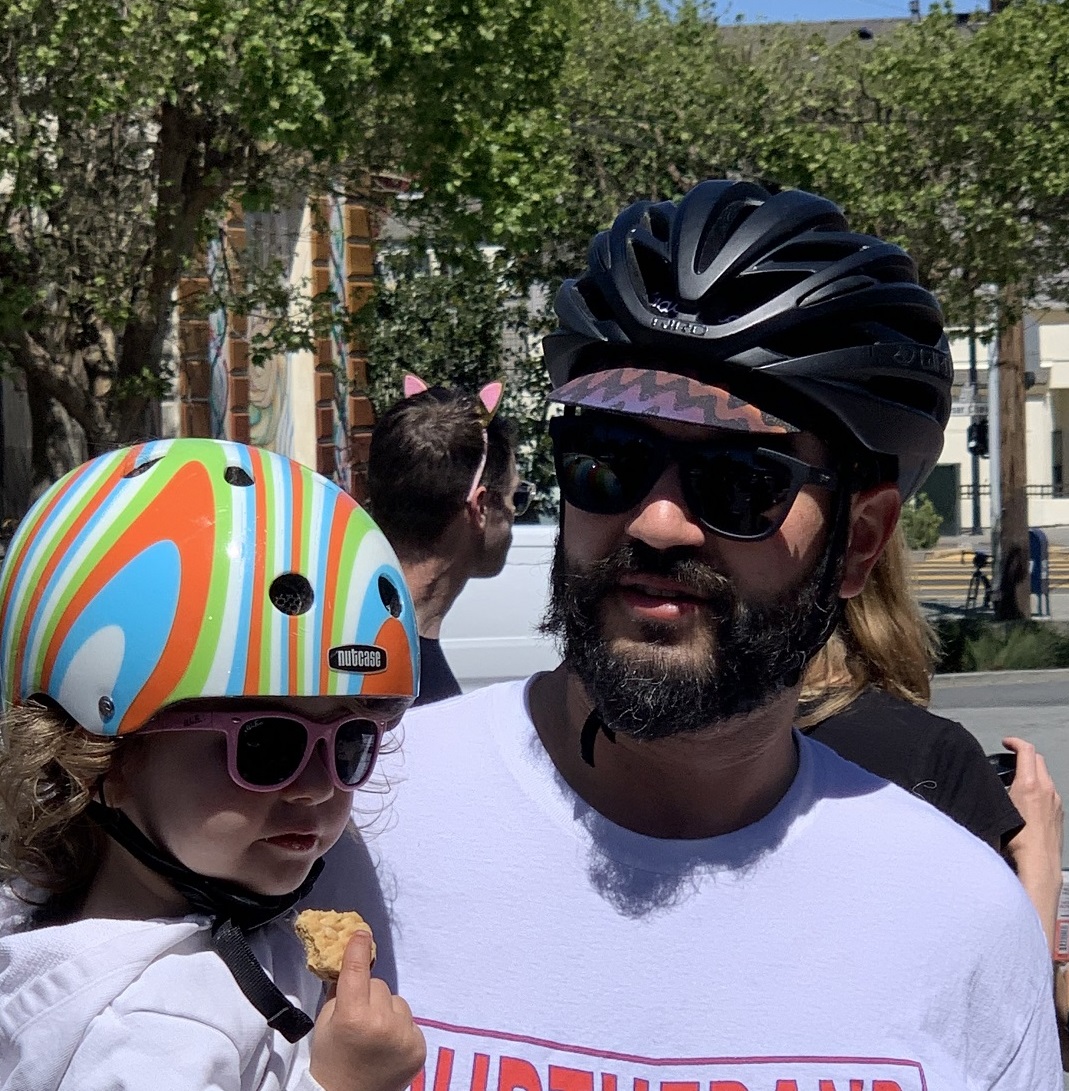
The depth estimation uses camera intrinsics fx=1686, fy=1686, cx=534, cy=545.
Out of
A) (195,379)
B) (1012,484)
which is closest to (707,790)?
(195,379)

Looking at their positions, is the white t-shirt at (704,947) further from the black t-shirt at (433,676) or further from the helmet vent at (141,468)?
the black t-shirt at (433,676)

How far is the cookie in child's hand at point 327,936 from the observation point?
1.89m

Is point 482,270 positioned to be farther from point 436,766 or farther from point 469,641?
point 436,766

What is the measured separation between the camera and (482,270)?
1371cm

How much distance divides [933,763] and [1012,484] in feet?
62.2

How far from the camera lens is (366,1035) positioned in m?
1.86

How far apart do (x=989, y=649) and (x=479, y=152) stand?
879 cm

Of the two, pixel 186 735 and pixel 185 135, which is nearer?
pixel 186 735

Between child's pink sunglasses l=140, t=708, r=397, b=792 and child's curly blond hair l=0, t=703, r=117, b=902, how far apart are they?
112 millimetres

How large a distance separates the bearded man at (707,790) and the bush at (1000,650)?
51.4 feet

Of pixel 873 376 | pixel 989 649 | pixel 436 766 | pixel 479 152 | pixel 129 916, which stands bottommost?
pixel 989 649

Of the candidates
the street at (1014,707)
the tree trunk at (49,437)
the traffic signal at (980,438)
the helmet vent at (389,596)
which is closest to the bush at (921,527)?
the traffic signal at (980,438)

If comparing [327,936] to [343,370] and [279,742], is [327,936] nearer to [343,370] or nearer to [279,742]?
[279,742]

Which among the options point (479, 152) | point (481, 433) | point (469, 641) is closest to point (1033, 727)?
point (479, 152)
